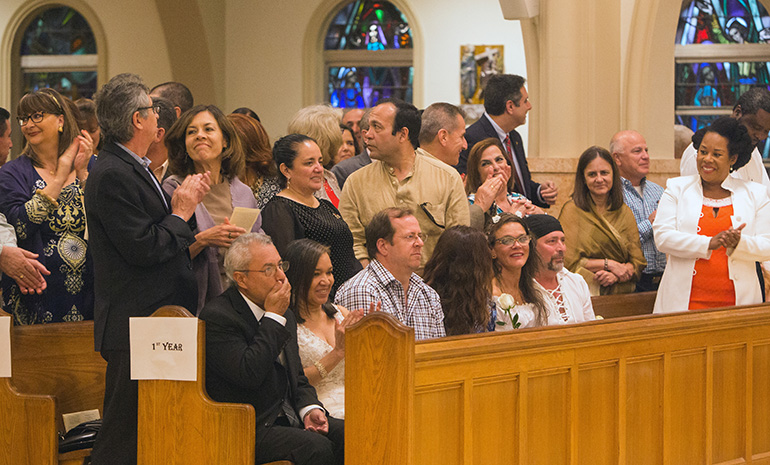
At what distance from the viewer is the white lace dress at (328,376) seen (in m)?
3.93

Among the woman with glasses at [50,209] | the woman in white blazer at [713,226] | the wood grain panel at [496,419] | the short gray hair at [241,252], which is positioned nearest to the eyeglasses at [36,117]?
the woman with glasses at [50,209]

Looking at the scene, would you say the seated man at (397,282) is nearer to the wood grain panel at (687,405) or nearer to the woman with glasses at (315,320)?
the woman with glasses at (315,320)

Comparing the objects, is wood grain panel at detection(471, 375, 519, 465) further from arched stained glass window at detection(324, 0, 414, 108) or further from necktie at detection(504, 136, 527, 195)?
arched stained glass window at detection(324, 0, 414, 108)

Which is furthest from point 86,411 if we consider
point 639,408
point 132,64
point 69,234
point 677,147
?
point 132,64

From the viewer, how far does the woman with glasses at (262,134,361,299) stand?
432 centimetres

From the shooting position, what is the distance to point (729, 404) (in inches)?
180

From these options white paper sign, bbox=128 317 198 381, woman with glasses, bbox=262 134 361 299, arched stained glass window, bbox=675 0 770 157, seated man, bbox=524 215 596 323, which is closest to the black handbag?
white paper sign, bbox=128 317 198 381

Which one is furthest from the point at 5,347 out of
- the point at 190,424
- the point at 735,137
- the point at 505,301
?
the point at 735,137

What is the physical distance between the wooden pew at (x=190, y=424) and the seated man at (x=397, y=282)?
31.8 inches

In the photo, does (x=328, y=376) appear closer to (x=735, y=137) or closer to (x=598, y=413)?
(x=598, y=413)

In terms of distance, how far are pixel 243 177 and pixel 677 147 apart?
5413 mm

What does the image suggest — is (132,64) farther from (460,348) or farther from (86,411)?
(460,348)

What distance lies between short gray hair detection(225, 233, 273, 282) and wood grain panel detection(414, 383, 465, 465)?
31.2 inches

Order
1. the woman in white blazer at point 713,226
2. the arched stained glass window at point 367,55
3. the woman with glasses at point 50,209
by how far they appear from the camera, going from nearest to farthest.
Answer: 1. the woman with glasses at point 50,209
2. the woman in white blazer at point 713,226
3. the arched stained glass window at point 367,55
